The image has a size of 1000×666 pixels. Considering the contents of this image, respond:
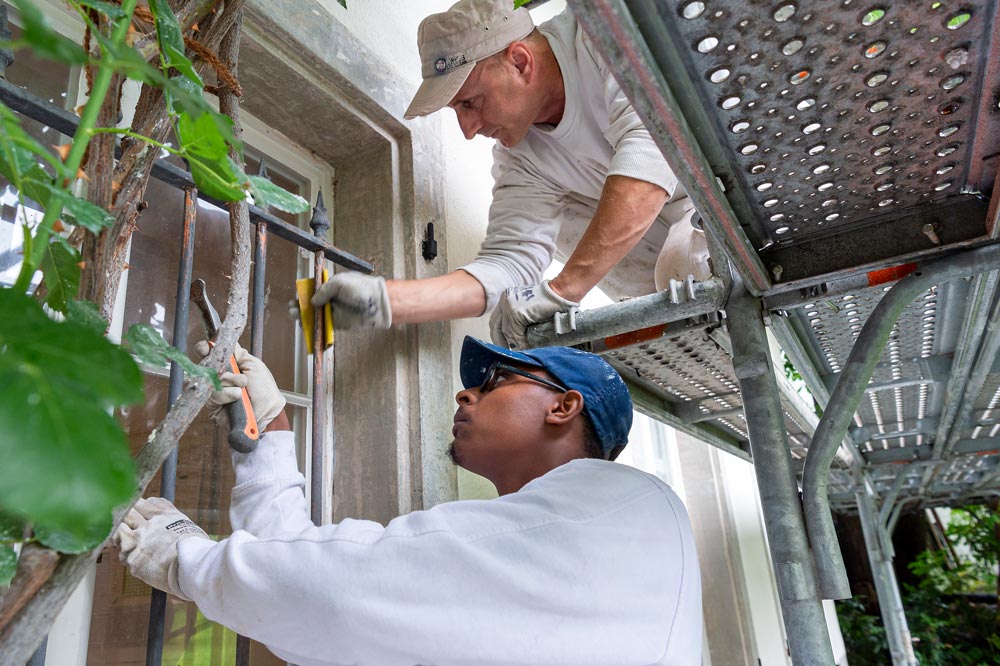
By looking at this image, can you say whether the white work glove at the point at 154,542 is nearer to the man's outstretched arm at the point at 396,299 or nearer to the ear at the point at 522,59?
the man's outstretched arm at the point at 396,299

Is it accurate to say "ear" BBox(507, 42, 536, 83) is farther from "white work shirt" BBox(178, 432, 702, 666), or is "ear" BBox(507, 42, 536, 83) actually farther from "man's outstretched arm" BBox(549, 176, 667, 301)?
"white work shirt" BBox(178, 432, 702, 666)

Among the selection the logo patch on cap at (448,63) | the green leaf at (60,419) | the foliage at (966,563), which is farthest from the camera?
the foliage at (966,563)

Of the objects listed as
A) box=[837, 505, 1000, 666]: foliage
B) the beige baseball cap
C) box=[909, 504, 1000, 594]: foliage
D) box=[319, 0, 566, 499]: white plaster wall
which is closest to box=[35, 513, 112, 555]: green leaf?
box=[319, 0, 566, 499]: white plaster wall

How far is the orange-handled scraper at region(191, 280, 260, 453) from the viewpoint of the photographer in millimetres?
1308

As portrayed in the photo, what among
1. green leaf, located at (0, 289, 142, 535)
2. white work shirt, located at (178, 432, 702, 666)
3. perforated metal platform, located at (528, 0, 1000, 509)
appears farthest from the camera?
white work shirt, located at (178, 432, 702, 666)

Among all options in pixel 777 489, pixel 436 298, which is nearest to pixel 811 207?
pixel 777 489

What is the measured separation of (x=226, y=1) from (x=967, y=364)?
107 inches

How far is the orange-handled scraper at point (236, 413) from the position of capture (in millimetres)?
1308

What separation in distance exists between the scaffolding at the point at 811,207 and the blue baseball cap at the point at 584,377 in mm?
138

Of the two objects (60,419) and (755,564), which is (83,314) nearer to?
(60,419)

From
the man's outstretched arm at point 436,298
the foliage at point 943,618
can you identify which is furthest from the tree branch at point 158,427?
the foliage at point 943,618

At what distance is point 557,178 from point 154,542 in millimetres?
1724

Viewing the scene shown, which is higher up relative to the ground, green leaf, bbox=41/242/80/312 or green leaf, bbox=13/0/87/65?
green leaf, bbox=41/242/80/312

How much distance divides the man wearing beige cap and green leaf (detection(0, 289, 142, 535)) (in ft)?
4.31
